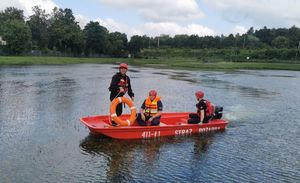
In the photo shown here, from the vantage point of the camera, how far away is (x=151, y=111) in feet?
54.9

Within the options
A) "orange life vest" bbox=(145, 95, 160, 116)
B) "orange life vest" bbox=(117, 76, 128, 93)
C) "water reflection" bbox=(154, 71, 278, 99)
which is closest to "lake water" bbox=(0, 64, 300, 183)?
"orange life vest" bbox=(145, 95, 160, 116)

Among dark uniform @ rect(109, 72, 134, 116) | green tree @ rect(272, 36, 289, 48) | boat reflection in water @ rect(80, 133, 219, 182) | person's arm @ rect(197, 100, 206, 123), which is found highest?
green tree @ rect(272, 36, 289, 48)

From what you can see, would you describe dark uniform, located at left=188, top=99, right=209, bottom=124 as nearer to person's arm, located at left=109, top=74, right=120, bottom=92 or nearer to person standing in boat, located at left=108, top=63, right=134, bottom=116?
person standing in boat, located at left=108, top=63, right=134, bottom=116

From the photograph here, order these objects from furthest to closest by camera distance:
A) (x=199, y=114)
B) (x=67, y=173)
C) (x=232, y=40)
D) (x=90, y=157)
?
(x=232, y=40) → (x=199, y=114) → (x=90, y=157) → (x=67, y=173)

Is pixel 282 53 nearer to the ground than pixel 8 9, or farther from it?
nearer to the ground

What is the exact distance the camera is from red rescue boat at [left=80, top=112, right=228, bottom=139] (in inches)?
611

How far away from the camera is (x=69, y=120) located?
19328 millimetres

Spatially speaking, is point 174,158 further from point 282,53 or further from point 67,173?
point 282,53

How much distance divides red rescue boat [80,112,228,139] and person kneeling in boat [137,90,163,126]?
0.36m

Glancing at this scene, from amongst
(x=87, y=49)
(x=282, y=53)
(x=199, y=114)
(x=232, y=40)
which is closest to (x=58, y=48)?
(x=87, y=49)

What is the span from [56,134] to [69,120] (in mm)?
3131

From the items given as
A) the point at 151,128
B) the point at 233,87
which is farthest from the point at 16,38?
the point at 151,128

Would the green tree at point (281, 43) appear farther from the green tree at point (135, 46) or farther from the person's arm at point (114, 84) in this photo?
the person's arm at point (114, 84)

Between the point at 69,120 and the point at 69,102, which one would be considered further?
the point at 69,102
